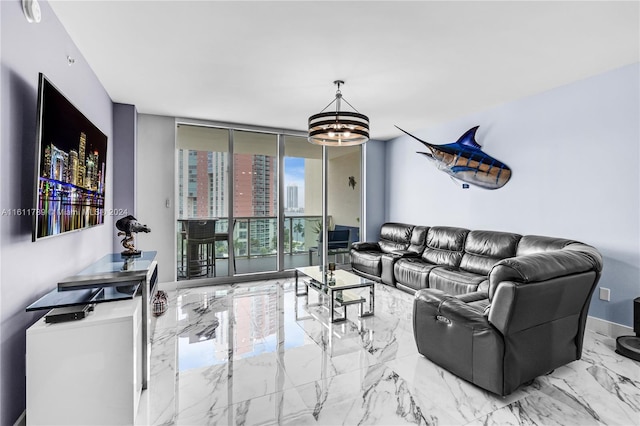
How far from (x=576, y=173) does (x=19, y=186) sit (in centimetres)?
472

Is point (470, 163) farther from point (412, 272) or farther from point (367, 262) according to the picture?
point (367, 262)

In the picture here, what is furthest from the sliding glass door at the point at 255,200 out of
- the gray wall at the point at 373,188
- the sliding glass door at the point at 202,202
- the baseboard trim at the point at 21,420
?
the baseboard trim at the point at 21,420

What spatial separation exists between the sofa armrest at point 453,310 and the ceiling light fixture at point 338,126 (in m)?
1.67

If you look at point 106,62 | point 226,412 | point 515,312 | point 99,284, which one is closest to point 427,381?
point 515,312

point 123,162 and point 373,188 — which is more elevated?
point 123,162

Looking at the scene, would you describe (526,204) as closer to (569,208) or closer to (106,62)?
(569,208)

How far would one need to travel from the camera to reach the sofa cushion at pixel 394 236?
5328mm

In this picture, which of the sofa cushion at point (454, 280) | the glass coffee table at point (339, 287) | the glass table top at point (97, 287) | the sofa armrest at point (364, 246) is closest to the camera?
the glass table top at point (97, 287)

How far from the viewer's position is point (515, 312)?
1.93 metres

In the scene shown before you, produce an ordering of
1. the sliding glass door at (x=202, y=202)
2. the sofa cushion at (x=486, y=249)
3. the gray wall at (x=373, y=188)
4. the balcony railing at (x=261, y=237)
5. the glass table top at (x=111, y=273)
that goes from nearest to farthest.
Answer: the glass table top at (x=111, y=273) < the sofa cushion at (x=486, y=249) < the sliding glass door at (x=202, y=202) < the balcony railing at (x=261, y=237) < the gray wall at (x=373, y=188)

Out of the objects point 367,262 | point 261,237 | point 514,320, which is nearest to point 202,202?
point 261,237

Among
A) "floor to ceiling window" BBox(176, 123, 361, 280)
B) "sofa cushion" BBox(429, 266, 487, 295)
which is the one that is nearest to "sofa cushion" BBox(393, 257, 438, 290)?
"sofa cushion" BBox(429, 266, 487, 295)

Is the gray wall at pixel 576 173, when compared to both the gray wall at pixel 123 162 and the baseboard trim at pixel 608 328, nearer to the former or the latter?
the baseboard trim at pixel 608 328

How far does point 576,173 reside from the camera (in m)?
3.35
